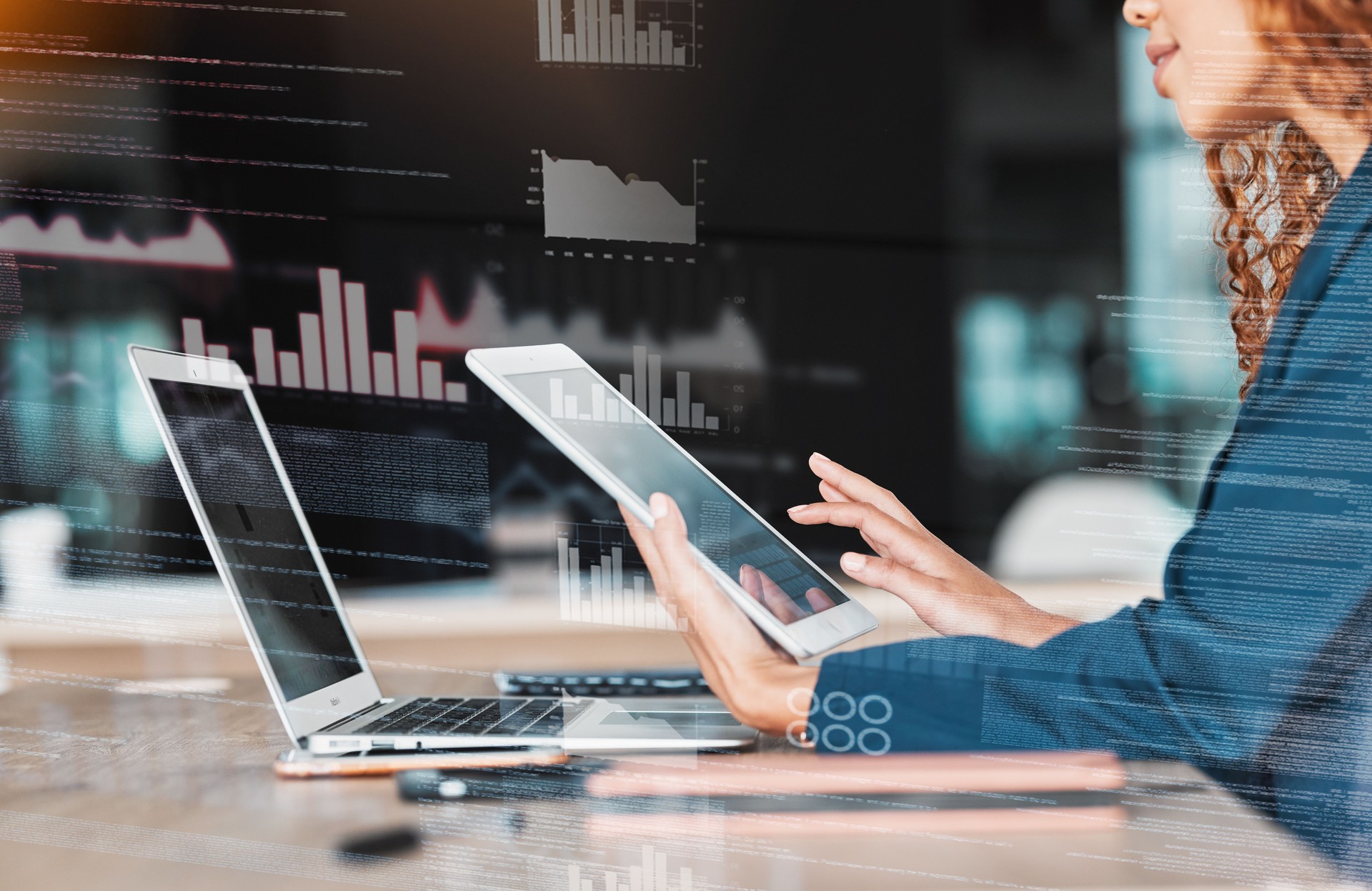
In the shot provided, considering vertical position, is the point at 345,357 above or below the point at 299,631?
above

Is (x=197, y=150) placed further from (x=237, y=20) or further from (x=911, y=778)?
(x=911, y=778)

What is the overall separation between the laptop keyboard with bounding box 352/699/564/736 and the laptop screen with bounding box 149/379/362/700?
9 centimetres

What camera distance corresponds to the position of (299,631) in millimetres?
1001

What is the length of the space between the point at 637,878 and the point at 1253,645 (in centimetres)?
65

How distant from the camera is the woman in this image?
2.51 feet

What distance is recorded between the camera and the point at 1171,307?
2.70ft

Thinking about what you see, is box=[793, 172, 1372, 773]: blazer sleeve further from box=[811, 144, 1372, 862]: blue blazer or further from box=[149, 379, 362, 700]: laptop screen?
box=[149, 379, 362, 700]: laptop screen

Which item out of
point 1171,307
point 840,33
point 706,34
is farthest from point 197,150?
point 1171,307

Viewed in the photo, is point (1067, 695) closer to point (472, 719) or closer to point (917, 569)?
point (917, 569)

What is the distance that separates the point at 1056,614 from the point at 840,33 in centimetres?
58

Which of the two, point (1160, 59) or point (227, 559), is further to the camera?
point (227, 559)

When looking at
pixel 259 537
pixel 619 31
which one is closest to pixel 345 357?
pixel 259 537

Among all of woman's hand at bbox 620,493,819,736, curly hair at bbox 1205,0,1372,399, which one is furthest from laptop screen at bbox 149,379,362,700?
curly hair at bbox 1205,0,1372,399
